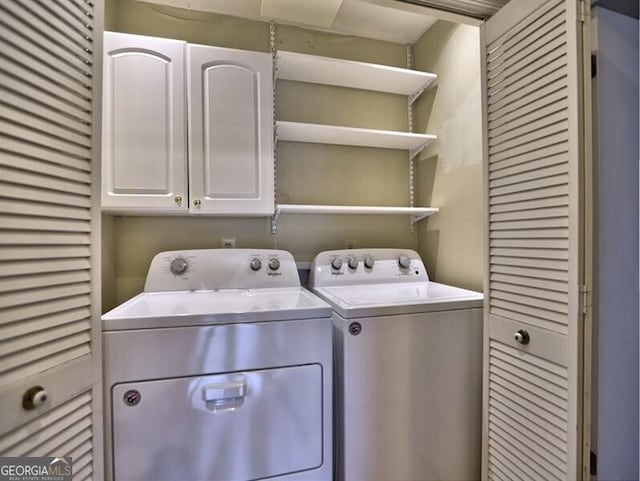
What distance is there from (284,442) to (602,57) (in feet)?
5.64

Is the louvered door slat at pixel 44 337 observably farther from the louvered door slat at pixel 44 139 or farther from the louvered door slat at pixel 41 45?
the louvered door slat at pixel 41 45

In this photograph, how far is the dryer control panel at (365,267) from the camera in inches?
72.9

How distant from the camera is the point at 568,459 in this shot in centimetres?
98

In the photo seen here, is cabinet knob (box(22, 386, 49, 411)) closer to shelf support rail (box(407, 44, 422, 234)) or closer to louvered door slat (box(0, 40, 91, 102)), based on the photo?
louvered door slat (box(0, 40, 91, 102))

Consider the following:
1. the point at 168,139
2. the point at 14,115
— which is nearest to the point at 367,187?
the point at 168,139

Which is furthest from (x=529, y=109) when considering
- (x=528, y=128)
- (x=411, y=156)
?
(x=411, y=156)

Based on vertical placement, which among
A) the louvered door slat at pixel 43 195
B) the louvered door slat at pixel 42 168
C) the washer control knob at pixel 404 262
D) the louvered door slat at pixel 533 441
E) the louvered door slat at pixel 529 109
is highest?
the louvered door slat at pixel 529 109

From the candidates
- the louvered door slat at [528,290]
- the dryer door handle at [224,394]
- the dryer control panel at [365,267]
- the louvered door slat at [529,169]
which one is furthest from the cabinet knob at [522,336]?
the dryer door handle at [224,394]

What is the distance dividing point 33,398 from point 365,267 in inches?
60.0

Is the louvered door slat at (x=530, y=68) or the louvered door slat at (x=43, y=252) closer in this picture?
the louvered door slat at (x=43, y=252)

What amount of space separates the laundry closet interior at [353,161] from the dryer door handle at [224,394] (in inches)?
37.4

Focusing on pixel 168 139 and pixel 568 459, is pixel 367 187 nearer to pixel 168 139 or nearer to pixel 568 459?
pixel 168 139

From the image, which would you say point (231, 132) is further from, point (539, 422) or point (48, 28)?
point (539, 422)

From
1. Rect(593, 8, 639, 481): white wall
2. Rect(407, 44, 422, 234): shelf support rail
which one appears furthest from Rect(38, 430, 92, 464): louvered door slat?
Rect(407, 44, 422, 234): shelf support rail
